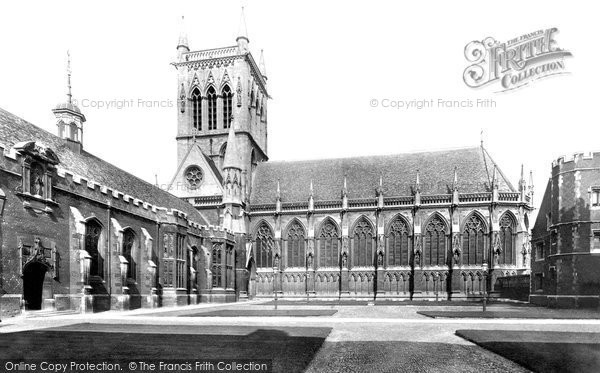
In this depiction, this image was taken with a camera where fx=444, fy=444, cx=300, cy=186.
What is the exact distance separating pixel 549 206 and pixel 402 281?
15911 mm

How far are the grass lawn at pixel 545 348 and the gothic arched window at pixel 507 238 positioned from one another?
30.4 m

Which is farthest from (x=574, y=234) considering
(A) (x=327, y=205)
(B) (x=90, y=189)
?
(B) (x=90, y=189)

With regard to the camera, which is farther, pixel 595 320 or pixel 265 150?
pixel 265 150

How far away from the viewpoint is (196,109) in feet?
172

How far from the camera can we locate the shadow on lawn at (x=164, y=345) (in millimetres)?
9844

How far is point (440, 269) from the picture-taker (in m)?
43.6

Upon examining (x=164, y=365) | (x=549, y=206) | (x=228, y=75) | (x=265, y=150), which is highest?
(x=228, y=75)

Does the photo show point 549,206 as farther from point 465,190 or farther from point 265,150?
point 265,150

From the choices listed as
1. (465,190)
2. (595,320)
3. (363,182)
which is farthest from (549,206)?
(363,182)

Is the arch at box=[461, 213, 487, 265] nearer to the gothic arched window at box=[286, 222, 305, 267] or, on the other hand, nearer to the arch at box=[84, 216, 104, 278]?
the gothic arched window at box=[286, 222, 305, 267]

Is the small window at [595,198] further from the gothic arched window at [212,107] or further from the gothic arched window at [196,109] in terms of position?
the gothic arched window at [196,109]

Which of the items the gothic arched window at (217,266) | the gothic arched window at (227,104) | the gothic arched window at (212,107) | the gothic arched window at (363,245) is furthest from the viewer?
the gothic arched window at (212,107)

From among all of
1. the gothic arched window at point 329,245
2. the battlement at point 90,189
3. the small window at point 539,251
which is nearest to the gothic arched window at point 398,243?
the gothic arched window at point 329,245

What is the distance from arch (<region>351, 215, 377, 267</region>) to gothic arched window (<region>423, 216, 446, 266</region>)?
527 centimetres
